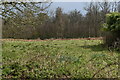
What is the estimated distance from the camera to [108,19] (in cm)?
1125

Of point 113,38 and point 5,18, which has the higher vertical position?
point 5,18

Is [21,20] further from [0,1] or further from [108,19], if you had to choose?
[108,19]

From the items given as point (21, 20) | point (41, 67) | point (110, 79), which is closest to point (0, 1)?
point (21, 20)

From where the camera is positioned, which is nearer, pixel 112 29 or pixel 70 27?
pixel 112 29

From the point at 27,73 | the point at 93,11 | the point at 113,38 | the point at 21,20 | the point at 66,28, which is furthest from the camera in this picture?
the point at 93,11


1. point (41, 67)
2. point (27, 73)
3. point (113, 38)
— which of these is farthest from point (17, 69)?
point (113, 38)

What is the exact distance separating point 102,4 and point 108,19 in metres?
29.1

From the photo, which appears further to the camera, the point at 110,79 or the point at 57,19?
the point at 57,19

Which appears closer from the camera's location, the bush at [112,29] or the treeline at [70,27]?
the bush at [112,29]

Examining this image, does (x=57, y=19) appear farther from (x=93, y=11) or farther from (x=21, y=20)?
(x=21, y=20)

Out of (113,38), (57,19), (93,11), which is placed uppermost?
(93,11)

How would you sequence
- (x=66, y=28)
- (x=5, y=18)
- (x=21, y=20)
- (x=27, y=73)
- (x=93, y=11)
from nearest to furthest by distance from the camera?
1. (x=27, y=73)
2. (x=5, y=18)
3. (x=21, y=20)
4. (x=66, y=28)
5. (x=93, y=11)

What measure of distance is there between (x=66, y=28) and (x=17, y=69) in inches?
1040

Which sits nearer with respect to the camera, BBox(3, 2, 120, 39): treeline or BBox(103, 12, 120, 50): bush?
BBox(103, 12, 120, 50): bush
